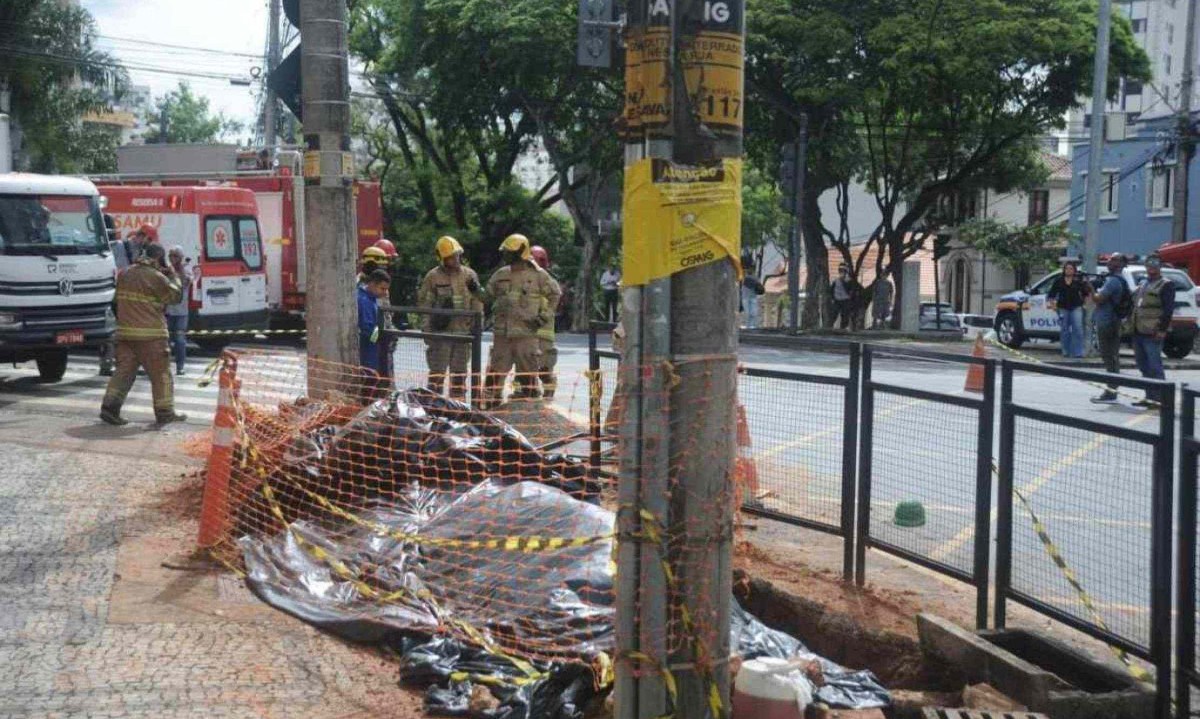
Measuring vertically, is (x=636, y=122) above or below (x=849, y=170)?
below

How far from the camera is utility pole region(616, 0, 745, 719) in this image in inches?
160

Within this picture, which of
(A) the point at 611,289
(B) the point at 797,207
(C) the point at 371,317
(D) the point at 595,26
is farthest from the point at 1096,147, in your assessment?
(D) the point at 595,26

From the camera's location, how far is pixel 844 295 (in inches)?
1288

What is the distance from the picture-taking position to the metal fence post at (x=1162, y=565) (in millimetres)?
4992

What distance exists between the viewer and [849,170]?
32.8 m

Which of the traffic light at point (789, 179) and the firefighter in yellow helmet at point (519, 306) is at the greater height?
the traffic light at point (789, 179)

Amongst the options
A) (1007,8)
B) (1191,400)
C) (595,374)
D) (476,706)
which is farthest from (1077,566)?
(1007,8)

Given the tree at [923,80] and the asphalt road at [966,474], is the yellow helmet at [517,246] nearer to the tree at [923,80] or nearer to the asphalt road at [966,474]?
the asphalt road at [966,474]

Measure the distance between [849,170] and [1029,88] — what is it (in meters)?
4.69

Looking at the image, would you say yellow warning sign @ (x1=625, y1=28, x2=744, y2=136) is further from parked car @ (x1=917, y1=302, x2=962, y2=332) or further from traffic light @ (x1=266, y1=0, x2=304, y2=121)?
parked car @ (x1=917, y1=302, x2=962, y2=332)

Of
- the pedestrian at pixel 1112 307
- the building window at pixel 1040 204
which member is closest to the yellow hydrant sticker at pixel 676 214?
the pedestrian at pixel 1112 307

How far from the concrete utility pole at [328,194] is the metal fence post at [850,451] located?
3.82 metres

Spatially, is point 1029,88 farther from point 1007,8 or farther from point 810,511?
point 810,511

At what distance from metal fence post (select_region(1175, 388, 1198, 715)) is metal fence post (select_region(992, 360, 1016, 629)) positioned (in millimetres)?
962
